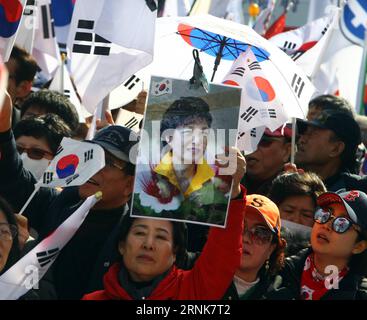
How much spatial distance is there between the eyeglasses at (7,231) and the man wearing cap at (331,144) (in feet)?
7.05

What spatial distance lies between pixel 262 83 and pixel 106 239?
139cm

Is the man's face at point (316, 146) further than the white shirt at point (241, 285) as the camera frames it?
Yes

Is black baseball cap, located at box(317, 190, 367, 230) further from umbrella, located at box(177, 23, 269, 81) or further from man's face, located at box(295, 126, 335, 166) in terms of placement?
man's face, located at box(295, 126, 335, 166)

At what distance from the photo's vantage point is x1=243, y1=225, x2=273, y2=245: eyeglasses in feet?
13.9

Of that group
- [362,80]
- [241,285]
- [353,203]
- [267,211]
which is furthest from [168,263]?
[362,80]

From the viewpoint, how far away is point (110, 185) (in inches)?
176

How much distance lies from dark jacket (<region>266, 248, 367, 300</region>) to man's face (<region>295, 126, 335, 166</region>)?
55.2 inches

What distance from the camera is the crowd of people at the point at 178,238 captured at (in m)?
3.91

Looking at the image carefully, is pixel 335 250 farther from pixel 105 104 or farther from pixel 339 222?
pixel 105 104

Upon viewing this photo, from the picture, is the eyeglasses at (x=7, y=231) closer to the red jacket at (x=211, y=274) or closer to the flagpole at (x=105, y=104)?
the red jacket at (x=211, y=274)

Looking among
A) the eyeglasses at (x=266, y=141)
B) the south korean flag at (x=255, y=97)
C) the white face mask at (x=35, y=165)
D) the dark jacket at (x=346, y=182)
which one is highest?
the south korean flag at (x=255, y=97)

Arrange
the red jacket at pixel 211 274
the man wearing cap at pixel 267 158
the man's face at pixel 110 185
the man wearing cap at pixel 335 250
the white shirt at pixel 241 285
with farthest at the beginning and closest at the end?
1. the man wearing cap at pixel 267 158
2. the man's face at pixel 110 185
3. the man wearing cap at pixel 335 250
4. the white shirt at pixel 241 285
5. the red jacket at pixel 211 274

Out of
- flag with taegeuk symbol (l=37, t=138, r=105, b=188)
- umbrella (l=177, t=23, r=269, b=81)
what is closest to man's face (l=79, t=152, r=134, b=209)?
flag with taegeuk symbol (l=37, t=138, r=105, b=188)

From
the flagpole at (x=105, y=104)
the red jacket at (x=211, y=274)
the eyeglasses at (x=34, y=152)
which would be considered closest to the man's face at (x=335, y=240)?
the red jacket at (x=211, y=274)
